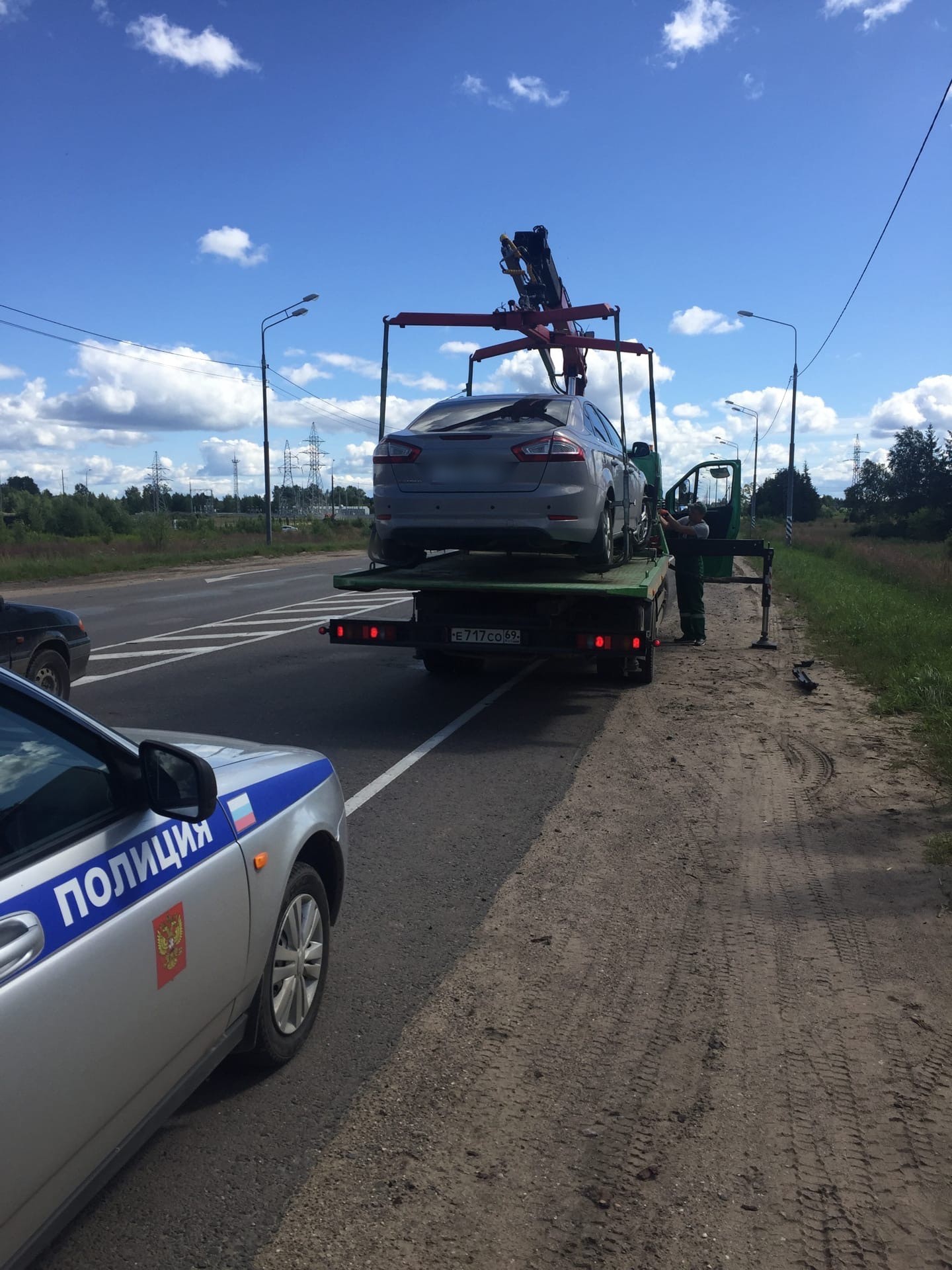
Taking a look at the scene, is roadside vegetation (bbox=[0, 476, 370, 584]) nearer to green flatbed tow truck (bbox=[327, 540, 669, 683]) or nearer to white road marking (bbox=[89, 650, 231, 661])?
white road marking (bbox=[89, 650, 231, 661])

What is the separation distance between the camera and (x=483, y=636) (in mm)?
8195

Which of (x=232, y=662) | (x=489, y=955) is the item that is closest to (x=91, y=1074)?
(x=489, y=955)

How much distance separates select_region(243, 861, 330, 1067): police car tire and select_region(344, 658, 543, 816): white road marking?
1.06 metres

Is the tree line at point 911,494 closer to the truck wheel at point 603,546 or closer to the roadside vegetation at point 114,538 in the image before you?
the roadside vegetation at point 114,538

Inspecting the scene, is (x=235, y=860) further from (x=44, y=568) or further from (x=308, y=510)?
(x=308, y=510)

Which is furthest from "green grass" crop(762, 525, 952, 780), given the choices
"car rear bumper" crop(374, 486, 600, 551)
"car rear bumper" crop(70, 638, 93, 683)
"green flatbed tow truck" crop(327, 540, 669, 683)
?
"car rear bumper" crop(70, 638, 93, 683)

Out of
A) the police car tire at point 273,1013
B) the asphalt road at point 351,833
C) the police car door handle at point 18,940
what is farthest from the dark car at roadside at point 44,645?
the police car door handle at point 18,940

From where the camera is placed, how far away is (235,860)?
2.80 m

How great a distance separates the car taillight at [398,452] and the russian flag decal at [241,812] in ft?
17.6

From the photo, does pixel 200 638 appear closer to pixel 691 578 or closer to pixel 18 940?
pixel 691 578

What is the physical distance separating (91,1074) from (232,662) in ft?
30.9

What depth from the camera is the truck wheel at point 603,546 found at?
26.9 feet

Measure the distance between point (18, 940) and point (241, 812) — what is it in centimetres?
101

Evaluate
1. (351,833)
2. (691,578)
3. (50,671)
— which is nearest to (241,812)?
(351,833)
